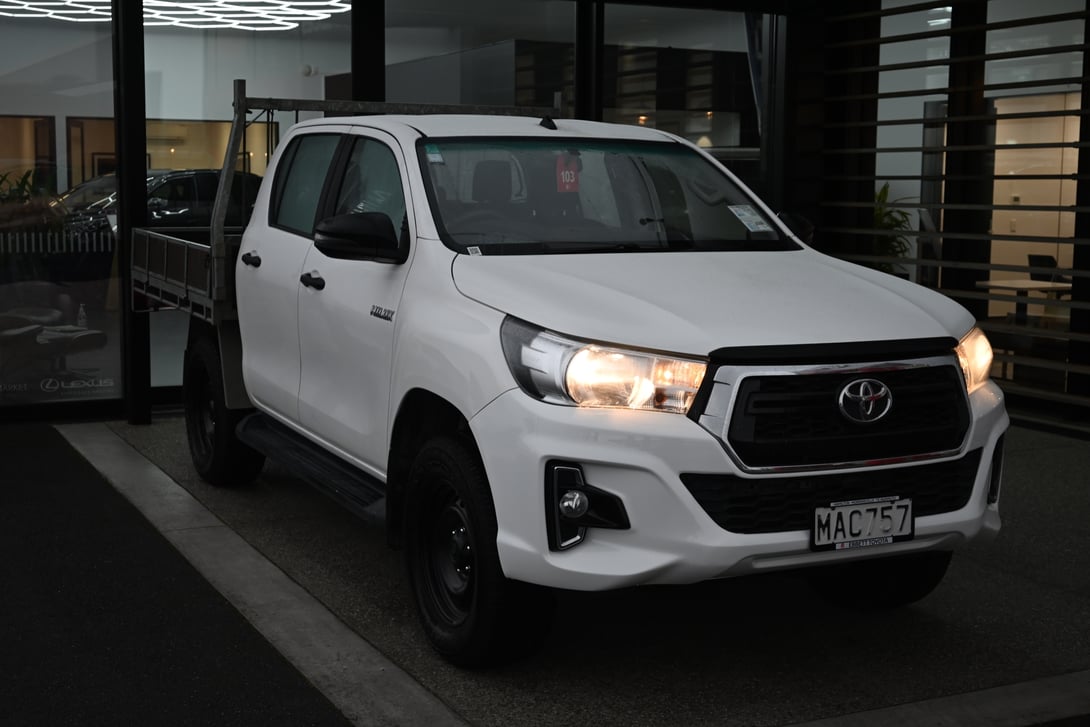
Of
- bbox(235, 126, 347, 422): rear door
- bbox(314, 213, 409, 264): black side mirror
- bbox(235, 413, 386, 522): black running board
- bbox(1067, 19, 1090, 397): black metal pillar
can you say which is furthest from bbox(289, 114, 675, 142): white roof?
bbox(1067, 19, 1090, 397): black metal pillar

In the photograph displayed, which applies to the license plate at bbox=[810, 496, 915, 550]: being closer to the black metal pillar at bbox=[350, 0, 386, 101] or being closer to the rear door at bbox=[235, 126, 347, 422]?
the rear door at bbox=[235, 126, 347, 422]

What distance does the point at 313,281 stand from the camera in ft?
19.0

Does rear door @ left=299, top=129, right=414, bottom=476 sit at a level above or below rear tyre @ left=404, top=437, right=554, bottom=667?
above

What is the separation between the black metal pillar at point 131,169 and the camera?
9242 millimetres

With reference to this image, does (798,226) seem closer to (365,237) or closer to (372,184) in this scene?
(372,184)

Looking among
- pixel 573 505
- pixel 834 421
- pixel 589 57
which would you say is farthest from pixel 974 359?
pixel 589 57

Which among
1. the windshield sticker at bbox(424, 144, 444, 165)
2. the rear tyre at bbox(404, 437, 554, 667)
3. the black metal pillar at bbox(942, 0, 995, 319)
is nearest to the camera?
the rear tyre at bbox(404, 437, 554, 667)

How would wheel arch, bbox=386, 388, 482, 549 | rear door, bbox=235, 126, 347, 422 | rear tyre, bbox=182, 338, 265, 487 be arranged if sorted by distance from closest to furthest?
wheel arch, bbox=386, 388, 482, 549 → rear door, bbox=235, 126, 347, 422 → rear tyre, bbox=182, 338, 265, 487

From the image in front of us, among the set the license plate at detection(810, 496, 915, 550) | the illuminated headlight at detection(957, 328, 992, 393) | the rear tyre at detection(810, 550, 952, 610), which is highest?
the illuminated headlight at detection(957, 328, 992, 393)

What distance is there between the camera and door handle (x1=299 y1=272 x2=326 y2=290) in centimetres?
575

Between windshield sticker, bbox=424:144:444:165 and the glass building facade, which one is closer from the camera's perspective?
windshield sticker, bbox=424:144:444:165

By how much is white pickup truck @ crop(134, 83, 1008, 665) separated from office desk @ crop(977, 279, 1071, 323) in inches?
187

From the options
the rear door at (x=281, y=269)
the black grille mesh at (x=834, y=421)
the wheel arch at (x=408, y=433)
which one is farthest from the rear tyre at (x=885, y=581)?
the rear door at (x=281, y=269)

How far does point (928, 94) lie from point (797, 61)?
1.29 metres
